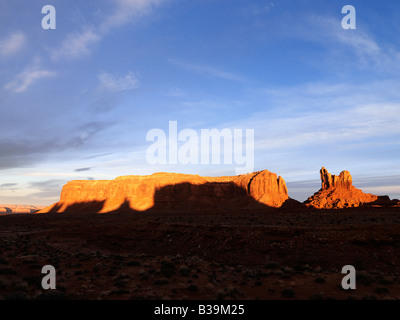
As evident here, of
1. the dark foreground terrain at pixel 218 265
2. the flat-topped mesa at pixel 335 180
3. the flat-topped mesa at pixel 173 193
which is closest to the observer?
the dark foreground terrain at pixel 218 265

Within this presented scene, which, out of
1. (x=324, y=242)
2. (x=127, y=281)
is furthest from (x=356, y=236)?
(x=127, y=281)

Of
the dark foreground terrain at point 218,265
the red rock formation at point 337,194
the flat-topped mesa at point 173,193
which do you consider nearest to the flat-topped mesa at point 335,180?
the red rock formation at point 337,194

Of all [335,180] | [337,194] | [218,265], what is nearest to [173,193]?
[335,180]

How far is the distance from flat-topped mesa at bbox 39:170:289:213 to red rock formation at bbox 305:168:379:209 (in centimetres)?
1907

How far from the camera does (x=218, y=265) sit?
2008cm

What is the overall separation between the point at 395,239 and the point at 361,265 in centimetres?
546

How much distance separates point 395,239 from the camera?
22.2m

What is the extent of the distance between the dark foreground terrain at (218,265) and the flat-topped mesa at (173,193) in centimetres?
7155

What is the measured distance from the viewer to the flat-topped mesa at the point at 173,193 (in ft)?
349

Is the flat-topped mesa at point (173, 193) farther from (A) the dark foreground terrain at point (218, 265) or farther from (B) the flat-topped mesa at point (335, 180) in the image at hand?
(A) the dark foreground terrain at point (218, 265)

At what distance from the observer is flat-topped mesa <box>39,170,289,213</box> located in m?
106

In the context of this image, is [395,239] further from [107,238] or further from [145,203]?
[145,203]

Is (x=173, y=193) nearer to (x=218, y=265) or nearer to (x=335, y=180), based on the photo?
(x=335, y=180)
